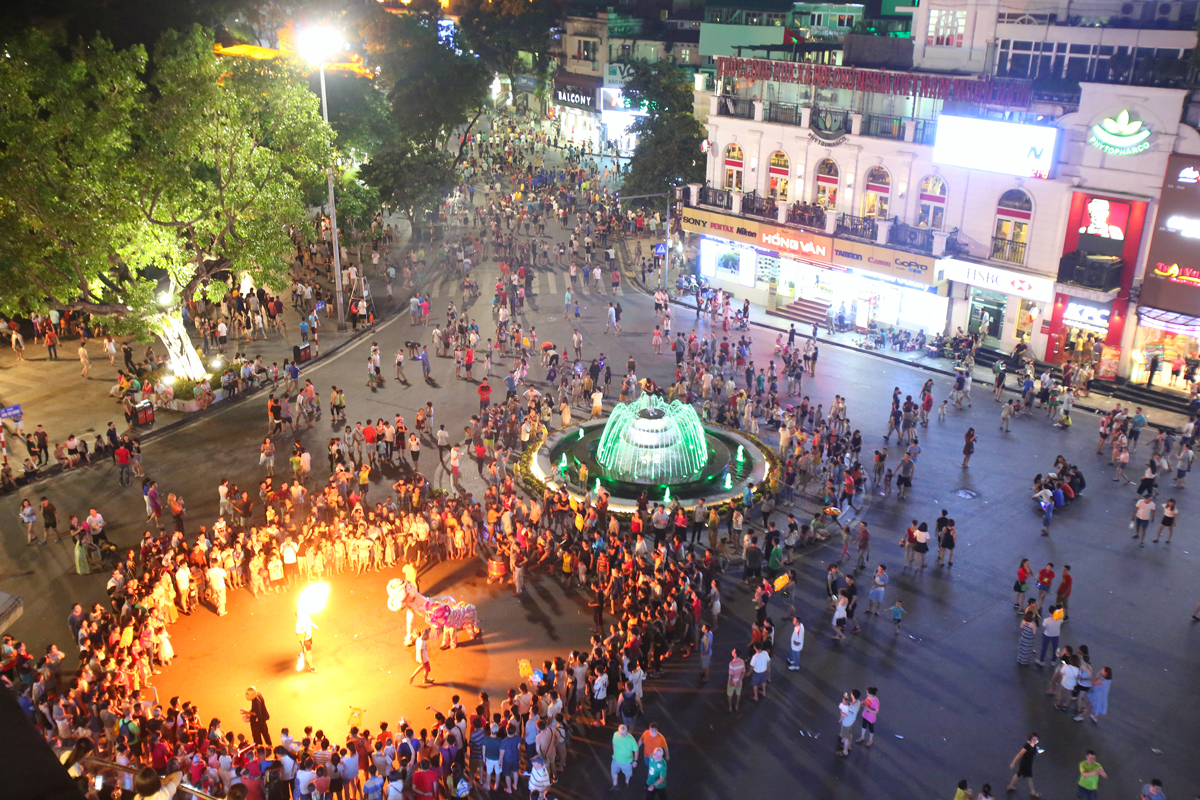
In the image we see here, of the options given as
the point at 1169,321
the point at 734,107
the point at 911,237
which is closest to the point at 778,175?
the point at 734,107

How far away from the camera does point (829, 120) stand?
4306cm

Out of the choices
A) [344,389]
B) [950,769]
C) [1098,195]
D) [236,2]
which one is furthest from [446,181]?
[950,769]

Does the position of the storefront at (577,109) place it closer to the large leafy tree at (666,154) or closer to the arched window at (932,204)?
the large leafy tree at (666,154)

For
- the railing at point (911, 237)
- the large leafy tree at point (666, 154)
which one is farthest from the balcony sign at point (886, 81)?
the large leafy tree at point (666, 154)

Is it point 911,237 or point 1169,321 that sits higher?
point 911,237

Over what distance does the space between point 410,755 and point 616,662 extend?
14.1 ft

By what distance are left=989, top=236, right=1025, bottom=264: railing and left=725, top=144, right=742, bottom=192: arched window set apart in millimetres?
12666

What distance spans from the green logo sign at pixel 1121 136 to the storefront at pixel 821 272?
746cm

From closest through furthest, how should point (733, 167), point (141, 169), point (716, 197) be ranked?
point (141, 169) < point (733, 167) < point (716, 197)

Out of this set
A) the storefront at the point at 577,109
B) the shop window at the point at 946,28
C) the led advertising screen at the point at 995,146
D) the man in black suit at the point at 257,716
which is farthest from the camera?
the storefront at the point at 577,109

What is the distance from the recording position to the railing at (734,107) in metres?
46.0

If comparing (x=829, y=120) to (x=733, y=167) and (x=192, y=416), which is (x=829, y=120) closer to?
(x=733, y=167)

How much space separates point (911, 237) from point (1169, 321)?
10.4 meters

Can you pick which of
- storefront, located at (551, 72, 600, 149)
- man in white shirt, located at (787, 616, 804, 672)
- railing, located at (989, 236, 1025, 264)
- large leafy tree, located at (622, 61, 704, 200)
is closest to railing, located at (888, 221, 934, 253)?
railing, located at (989, 236, 1025, 264)
